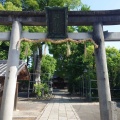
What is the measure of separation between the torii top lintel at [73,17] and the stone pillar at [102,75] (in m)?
0.29

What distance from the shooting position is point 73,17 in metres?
7.50

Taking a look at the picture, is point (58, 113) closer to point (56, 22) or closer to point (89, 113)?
point (89, 113)

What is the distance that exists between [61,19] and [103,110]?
3525 millimetres

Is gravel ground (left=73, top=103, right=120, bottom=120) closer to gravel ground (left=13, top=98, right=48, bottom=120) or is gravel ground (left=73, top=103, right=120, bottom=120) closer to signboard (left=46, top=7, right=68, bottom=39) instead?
gravel ground (left=13, top=98, right=48, bottom=120)

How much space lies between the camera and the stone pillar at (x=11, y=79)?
6.66 metres

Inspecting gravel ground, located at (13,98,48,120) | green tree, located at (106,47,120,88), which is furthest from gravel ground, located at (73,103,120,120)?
green tree, located at (106,47,120,88)

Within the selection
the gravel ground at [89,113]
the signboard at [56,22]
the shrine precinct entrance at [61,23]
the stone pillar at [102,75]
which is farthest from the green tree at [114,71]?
the signboard at [56,22]

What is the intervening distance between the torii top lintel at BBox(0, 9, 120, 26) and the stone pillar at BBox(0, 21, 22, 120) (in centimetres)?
29

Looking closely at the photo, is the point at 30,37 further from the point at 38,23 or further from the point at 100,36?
the point at 100,36

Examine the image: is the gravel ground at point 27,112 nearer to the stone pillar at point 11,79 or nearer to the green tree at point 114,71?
the stone pillar at point 11,79

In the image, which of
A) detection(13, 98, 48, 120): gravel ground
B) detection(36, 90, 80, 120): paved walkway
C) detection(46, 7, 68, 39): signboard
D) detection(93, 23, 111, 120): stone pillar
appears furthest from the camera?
detection(13, 98, 48, 120): gravel ground

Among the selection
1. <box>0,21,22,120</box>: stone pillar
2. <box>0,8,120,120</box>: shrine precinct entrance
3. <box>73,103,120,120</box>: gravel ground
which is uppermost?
<box>0,8,120,120</box>: shrine precinct entrance

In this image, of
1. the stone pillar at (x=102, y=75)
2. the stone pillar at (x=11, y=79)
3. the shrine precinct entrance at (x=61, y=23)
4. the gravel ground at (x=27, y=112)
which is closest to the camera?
the stone pillar at (x=11, y=79)

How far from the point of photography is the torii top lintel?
7.38 metres
